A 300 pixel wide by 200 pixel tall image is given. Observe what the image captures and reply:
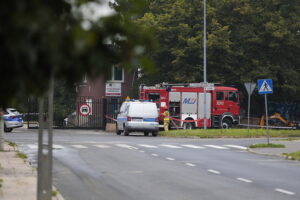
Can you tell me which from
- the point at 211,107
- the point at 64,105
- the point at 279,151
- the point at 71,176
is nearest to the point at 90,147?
the point at 279,151

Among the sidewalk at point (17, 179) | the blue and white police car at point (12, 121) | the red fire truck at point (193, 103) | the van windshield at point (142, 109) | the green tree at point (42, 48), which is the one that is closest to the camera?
the green tree at point (42, 48)

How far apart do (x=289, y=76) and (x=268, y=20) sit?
14.6 ft

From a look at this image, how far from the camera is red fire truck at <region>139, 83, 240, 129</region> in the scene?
1841 inches

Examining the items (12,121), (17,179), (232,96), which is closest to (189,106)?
(232,96)

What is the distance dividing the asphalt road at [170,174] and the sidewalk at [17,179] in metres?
0.57

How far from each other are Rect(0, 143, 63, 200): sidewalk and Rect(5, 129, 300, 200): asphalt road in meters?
0.57

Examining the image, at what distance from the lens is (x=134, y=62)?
3.37m

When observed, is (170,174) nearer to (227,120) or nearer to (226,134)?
(226,134)

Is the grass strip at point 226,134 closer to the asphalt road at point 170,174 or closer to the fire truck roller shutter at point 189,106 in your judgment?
the fire truck roller shutter at point 189,106

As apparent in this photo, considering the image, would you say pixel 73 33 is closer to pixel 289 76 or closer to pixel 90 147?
pixel 90 147

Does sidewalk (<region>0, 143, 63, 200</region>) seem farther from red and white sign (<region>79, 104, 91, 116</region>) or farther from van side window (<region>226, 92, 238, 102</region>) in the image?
van side window (<region>226, 92, 238, 102</region>)

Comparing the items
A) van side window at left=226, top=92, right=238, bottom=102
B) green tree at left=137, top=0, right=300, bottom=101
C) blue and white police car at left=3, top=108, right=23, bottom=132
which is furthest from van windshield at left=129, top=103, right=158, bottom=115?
green tree at left=137, top=0, right=300, bottom=101

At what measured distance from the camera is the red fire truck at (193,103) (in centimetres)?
4675

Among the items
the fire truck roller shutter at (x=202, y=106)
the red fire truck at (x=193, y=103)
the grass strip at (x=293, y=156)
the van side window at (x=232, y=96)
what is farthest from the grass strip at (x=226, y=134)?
the grass strip at (x=293, y=156)
